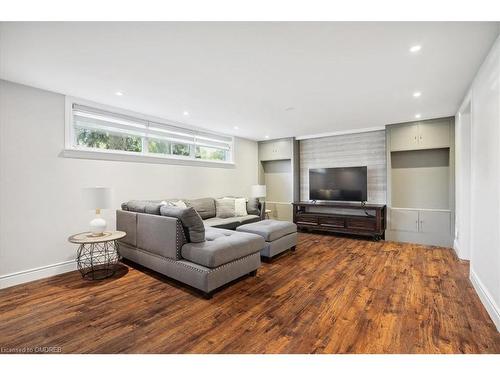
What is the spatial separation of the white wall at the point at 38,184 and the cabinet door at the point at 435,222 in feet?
17.5

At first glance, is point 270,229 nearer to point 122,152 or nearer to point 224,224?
point 224,224

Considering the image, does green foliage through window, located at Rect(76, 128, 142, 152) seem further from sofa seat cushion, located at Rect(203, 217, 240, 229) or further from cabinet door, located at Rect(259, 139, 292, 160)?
cabinet door, located at Rect(259, 139, 292, 160)

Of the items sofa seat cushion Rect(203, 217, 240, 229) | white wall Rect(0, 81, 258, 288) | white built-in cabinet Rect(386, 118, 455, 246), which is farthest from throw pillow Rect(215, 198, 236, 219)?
white built-in cabinet Rect(386, 118, 455, 246)

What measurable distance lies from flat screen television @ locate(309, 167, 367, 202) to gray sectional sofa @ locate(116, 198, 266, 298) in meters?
2.98

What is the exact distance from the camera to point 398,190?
4.91 meters


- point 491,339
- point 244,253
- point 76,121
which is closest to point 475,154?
point 491,339

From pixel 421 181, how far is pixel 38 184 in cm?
618

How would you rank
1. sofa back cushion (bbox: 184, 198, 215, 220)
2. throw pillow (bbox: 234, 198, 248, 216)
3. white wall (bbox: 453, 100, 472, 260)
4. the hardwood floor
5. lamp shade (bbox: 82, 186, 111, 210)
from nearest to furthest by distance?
1. the hardwood floor
2. lamp shade (bbox: 82, 186, 111, 210)
3. white wall (bbox: 453, 100, 472, 260)
4. sofa back cushion (bbox: 184, 198, 215, 220)
5. throw pillow (bbox: 234, 198, 248, 216)

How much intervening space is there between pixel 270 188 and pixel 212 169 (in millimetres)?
2041

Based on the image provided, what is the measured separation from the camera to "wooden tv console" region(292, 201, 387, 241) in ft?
15.6

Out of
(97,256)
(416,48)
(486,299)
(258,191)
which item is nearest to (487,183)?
(486,299)
